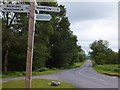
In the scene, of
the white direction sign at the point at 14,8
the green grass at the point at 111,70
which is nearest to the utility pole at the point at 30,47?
the white direction sign at the point at 14,8

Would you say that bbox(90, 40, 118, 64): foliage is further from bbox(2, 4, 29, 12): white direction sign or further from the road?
bbox(2, 4, 29, 12): white direction sign

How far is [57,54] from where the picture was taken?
7069 centimetres

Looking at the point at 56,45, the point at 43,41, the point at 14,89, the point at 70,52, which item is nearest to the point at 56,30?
the point at 56,45

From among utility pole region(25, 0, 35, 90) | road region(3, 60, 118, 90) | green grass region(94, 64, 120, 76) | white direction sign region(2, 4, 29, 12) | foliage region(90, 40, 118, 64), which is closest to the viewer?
utility pole region(25, 0, 35, 90)

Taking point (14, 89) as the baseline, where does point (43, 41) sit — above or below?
above

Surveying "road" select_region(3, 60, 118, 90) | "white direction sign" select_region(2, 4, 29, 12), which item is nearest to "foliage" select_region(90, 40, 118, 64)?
"road" select_region(3, 60, 118, 90)

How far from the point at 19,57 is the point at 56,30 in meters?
26.5

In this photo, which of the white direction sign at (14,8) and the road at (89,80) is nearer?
the white direction sign at (14,8)

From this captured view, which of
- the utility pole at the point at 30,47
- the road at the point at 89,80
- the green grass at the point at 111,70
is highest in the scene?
the utility pole at the point at 30,47

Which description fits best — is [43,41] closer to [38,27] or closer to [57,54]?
[38,27]

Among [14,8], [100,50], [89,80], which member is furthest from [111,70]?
[100,50]

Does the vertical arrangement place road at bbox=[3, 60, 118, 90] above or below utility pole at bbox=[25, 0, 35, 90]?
below

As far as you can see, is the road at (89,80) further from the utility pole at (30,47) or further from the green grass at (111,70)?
the utility pole at (30,47)

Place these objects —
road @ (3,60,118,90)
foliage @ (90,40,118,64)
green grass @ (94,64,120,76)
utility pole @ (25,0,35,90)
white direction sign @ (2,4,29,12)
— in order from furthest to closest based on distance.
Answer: foliage @ (90,40,118,64) < green grass @ (94,64,120,76) < road @ (3,60,118,90) < white direction sign @ (2,4,29,12) < utility pole @ (25,0,35,90)
